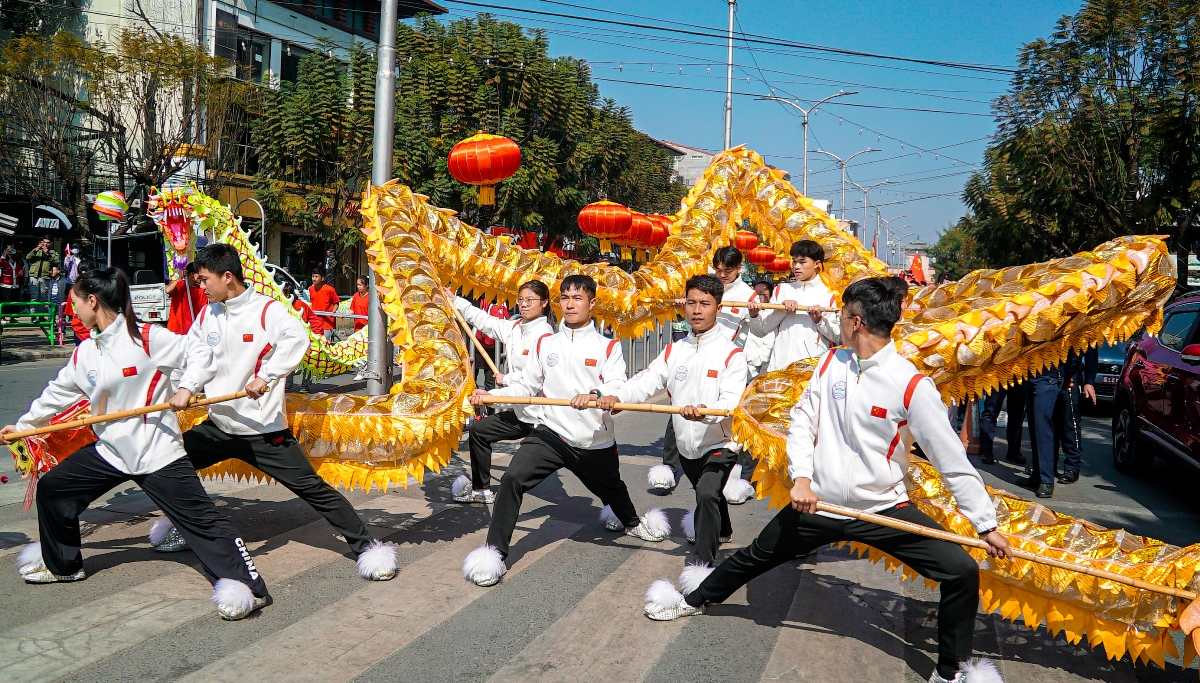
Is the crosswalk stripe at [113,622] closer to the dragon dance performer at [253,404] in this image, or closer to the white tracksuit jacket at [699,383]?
the dragon dance performer at [253,404]

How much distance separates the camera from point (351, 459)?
4.98 meters

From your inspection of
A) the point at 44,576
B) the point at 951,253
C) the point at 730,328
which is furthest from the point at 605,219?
the point at 951,253

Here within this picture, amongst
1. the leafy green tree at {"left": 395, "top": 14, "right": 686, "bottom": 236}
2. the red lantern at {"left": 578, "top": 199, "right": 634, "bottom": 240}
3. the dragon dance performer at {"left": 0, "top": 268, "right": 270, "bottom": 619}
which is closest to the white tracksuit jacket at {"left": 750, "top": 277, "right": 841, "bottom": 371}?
the dragon dance performer at {"left": 0, "top": 268, "right": 270, "bottom": 619}

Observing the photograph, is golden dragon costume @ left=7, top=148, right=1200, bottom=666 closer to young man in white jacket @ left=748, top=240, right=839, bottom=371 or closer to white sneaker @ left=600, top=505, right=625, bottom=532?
young man in white jacket @ left=748, top=240, right=839, bottom=371

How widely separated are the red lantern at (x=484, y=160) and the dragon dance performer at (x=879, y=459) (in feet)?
18.5

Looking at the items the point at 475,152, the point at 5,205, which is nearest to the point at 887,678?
the point at 475,152

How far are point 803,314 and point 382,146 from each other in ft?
12.1

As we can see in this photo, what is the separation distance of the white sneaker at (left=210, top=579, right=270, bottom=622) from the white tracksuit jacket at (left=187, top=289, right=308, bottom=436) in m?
0.88

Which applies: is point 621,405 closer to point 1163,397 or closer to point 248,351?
point 248,351

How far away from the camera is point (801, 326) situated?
6.96 meters

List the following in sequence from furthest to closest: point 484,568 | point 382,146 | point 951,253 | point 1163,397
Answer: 1. point 951,253
2. point 382,146
3. point 1163,397
4. point 484,568

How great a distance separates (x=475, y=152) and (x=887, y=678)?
6.38 m

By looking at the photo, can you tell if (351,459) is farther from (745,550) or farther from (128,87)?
(128,87)

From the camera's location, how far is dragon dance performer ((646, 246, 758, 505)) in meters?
6.74
